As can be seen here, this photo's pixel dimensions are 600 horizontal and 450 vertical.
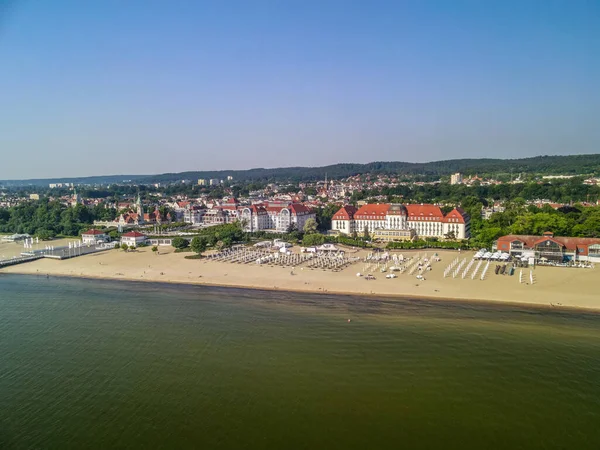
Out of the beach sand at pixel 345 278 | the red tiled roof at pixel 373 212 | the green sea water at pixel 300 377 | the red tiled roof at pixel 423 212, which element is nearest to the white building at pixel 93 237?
the beach sand at pixel 345 278

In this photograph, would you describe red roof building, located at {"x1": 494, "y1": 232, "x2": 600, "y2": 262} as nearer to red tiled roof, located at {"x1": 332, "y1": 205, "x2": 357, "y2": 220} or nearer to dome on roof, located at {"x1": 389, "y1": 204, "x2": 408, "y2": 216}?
dome on roof, located at {"x1": 389, "y1": 204, "x2": 408, "y2": 216}

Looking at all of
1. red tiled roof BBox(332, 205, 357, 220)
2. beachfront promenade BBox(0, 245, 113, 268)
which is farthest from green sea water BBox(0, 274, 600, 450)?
red tiled roof BBox(332, 205, 357, 220)

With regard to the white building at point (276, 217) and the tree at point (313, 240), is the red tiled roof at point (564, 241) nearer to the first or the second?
the tree at point (313, 240)

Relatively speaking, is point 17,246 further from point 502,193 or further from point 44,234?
point 502,193

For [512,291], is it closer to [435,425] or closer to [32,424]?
[435,425]

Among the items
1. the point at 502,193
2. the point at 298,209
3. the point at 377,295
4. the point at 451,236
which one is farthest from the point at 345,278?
the point at 502,193
